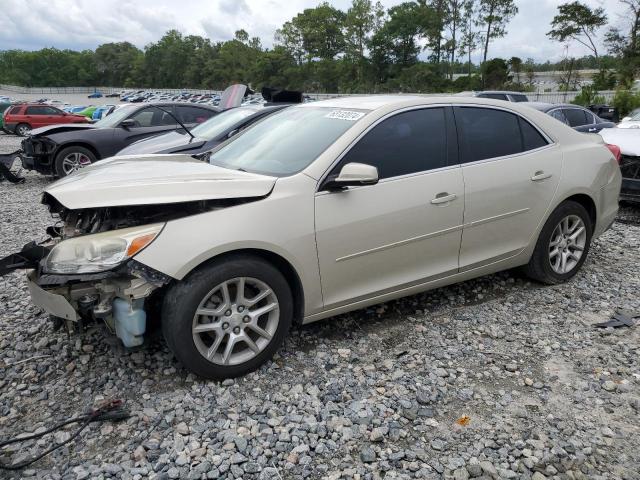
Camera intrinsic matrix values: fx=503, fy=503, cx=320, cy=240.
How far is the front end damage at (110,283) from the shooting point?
2.69m

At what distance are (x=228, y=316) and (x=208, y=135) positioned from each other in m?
5.11

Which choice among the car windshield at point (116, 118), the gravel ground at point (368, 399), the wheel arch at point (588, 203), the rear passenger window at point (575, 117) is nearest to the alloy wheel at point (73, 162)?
the car windshield at point (116, 118)

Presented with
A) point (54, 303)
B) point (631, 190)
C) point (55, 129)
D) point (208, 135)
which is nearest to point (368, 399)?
point (54, 303)

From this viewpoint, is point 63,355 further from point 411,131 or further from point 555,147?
point 555,147

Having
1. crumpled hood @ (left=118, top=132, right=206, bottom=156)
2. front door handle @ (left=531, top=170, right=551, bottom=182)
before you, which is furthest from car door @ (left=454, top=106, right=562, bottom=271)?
crumpled hood @ (left=118, top=132, right=206, bottom=156)

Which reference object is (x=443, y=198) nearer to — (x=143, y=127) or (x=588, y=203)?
(x=588, y=203)

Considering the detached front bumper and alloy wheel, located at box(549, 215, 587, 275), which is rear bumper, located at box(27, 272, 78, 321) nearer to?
the detached front bumper

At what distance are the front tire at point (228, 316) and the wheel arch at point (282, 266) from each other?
29mm

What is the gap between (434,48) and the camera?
68.6 meters

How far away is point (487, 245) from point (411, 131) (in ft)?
3.58

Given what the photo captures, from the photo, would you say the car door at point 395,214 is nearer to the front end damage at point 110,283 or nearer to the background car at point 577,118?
the front end damage at point 110,283

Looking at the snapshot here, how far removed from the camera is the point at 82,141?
972 cm

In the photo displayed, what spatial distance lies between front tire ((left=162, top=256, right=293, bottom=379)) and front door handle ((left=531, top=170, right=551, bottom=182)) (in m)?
2.25

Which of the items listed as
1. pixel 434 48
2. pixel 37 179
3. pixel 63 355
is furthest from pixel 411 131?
pixel 434 48
